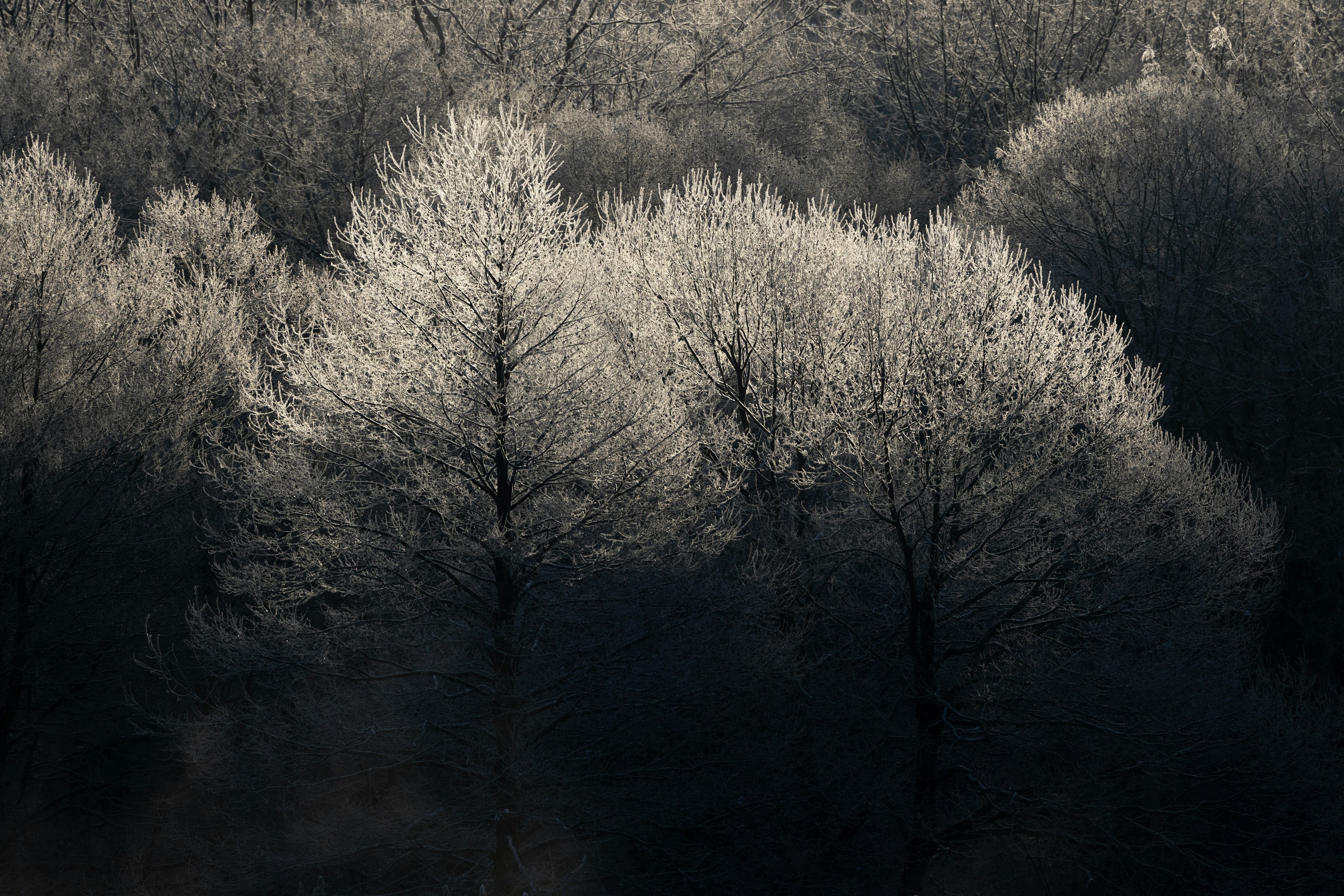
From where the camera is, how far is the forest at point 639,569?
13.8 metres

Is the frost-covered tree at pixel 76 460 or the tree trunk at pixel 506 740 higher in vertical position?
the frost-covered tree at pixel 76 460

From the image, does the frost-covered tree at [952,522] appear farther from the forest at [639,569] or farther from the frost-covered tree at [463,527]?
the frost-covered tree at [463,527]

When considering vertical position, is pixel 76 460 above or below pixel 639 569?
above

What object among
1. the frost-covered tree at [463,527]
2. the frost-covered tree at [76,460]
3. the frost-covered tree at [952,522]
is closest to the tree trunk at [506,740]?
the frost-covered tree at [463,527]

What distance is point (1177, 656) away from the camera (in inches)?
662

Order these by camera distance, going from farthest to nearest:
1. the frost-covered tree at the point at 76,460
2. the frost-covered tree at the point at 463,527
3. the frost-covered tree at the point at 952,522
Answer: the frost-covered tree at the point at 76,460
the frost-covered tree at the point at 952,522
the frost-covered tree at the point at 463,527

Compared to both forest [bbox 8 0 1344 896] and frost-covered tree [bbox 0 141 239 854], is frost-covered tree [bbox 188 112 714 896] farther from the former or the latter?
frost-covered tree [bbox 0 141 239 854]

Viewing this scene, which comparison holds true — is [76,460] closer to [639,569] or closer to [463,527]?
[463,527]

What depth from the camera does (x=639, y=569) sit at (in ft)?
47.0

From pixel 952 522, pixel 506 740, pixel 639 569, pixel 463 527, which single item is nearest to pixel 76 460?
pixel 463 527

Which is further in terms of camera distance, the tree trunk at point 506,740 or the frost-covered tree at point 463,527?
the tree trunk at point 506,740

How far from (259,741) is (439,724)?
258 centimetres

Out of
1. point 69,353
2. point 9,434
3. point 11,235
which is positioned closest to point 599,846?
point 9,434

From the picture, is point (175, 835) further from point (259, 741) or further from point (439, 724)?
point (439, 724)
